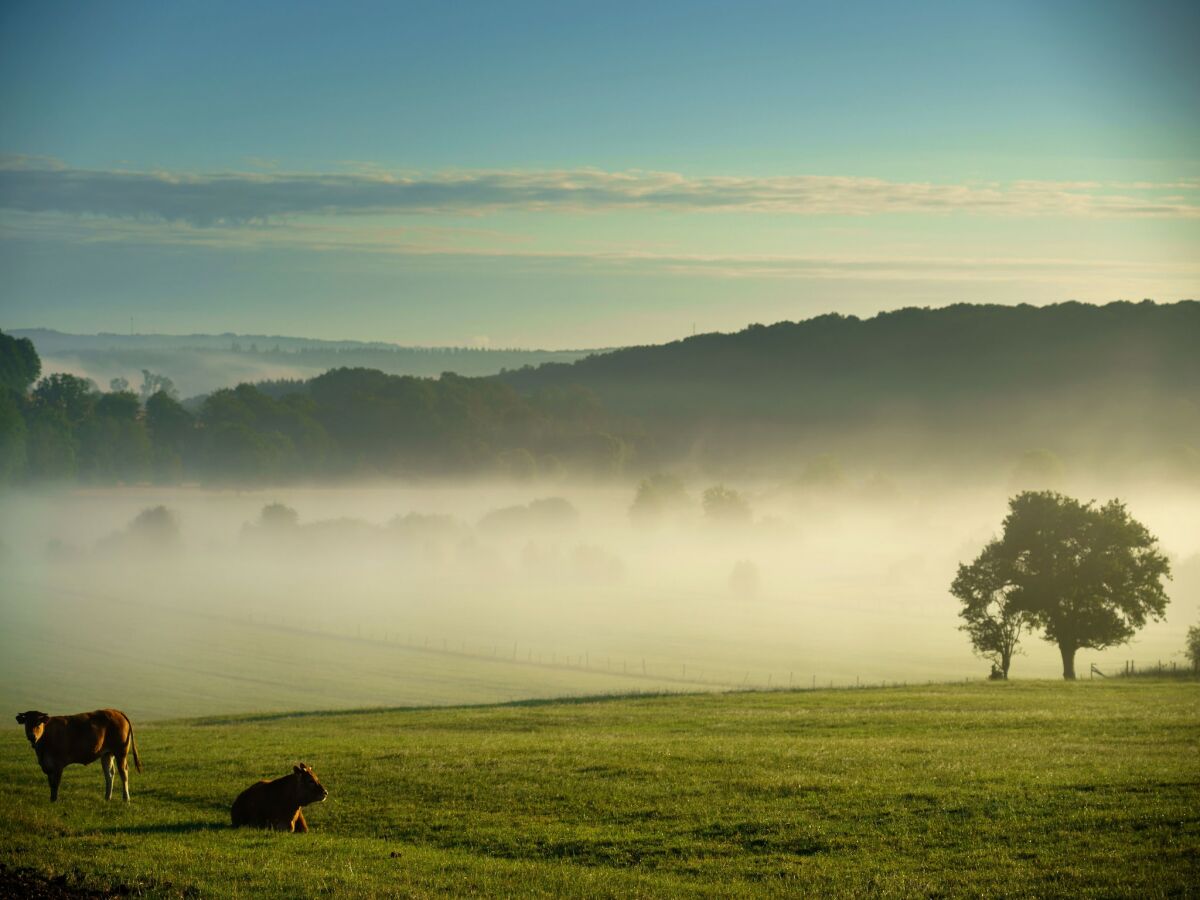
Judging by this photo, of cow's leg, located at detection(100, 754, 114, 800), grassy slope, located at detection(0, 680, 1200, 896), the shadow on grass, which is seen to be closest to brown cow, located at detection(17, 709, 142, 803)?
cow's leg, located at detection(100, 754, 114, 800)

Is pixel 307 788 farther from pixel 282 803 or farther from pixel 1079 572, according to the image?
pixel 1079 572

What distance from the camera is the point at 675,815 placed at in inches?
888

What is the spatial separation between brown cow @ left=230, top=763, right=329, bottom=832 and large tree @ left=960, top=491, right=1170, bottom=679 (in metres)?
54.9

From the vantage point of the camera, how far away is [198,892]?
1748 centimetres

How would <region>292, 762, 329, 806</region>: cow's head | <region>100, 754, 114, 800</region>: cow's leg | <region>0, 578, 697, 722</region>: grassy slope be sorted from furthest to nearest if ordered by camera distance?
<region>0, 578, 697, 722</region>: grassy slope, <region>100, 754, 114, 800</region>: cow's leg, <region>292, 762, 329, 806</region>: cow's head

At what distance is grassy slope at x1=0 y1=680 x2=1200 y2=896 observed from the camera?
59.9 feet

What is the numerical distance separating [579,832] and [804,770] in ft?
24.4

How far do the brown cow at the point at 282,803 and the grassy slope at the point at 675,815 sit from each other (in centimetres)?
73

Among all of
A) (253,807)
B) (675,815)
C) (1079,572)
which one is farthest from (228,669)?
(675,815)

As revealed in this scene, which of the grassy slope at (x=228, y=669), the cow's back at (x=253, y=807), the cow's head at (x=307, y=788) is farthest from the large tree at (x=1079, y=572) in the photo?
the cow's back at (x=253, y=807)

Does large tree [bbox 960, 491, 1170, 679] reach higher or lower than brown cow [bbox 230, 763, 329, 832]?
higher

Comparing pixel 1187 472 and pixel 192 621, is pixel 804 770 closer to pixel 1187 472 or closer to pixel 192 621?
pixel 192 621

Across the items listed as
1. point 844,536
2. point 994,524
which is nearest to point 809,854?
point 844,536

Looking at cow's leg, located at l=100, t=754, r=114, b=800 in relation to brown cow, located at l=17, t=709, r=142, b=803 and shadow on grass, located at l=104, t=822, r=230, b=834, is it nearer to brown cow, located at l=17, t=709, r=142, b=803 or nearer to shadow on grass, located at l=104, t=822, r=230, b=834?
brown cow, located at l=17, t=709, r=142, b=803
